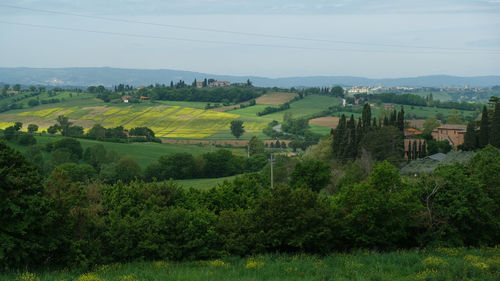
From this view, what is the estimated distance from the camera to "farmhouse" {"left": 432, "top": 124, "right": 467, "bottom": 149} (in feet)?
300

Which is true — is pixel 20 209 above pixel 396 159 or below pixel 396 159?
above

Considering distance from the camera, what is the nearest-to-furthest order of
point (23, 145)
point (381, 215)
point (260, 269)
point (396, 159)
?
point (260, 269) → point (381, 215) → point (396, 159) → point (23, 145)

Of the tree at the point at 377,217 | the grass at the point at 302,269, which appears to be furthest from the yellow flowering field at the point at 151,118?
the grass at the point at 302,269

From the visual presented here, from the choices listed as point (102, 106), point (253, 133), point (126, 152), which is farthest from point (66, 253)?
point (102, 106)

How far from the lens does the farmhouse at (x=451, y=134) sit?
3605 inches

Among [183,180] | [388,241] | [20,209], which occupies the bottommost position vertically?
[183,180]

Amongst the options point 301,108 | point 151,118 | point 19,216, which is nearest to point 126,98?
point 151,118

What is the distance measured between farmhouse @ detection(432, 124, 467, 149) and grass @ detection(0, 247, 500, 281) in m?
73.8

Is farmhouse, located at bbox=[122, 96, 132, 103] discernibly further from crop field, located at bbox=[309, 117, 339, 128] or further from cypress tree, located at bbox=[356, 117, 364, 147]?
cypress tree, located at bbox=[356, 117, 364, 147]

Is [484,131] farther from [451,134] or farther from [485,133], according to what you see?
[451,134]

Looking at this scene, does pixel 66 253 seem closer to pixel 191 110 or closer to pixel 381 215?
pixel 381 215

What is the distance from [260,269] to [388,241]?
926 cm

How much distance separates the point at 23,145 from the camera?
283 feet

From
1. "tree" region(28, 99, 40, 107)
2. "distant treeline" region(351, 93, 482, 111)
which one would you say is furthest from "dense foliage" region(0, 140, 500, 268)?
"distant treeline" region(351, 93, 482, 111)
